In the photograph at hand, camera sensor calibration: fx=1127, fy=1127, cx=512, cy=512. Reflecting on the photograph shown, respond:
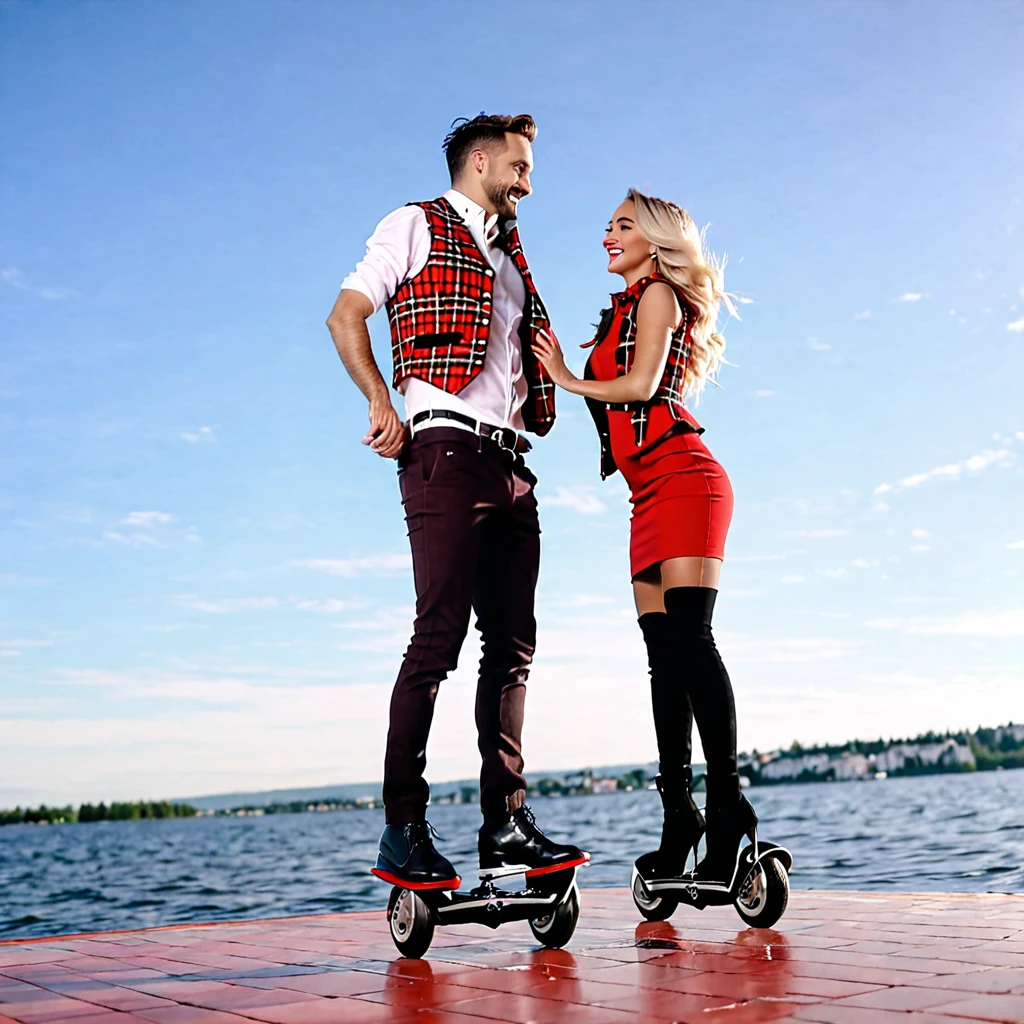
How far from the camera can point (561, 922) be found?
9.04 feet

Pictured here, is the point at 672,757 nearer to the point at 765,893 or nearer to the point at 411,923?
the point at 765,893

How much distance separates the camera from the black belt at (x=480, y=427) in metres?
2.82

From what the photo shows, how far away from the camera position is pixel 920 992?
1959 mm

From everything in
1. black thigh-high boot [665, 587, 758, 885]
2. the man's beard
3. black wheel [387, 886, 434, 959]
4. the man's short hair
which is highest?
the man's short hair

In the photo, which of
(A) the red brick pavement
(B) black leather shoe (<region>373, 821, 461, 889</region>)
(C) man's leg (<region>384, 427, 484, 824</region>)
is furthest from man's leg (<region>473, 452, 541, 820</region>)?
(A) the red brick pavement

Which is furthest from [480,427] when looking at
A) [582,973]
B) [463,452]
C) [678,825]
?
[582,973]

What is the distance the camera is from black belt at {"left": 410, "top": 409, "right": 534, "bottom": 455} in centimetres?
282

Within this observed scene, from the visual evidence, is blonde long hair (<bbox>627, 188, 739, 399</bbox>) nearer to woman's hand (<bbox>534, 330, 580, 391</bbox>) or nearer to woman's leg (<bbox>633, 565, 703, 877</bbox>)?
woman's hand (<bbox>534, 330, 580, 391</bbox>)

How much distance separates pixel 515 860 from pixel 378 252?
1563 mm

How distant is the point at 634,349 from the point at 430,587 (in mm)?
946

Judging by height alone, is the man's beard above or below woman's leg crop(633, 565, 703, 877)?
above

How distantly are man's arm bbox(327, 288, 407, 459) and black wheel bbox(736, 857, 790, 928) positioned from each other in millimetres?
1385

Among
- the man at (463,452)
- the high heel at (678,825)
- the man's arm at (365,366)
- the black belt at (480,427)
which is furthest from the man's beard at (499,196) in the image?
the high heel at (678,825)

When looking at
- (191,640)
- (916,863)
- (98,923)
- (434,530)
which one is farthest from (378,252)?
(191,640)
